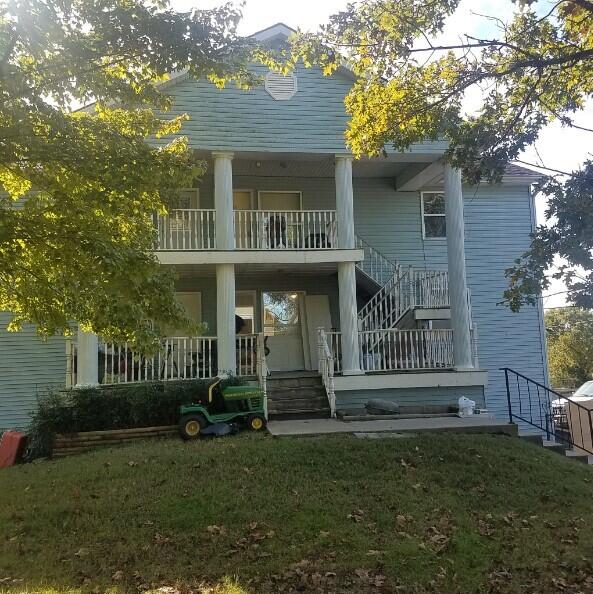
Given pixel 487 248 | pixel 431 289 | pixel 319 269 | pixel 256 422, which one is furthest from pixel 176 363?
pixel 487 248

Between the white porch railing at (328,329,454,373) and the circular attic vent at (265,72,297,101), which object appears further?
the circular attic vent at (265,72,297,101)

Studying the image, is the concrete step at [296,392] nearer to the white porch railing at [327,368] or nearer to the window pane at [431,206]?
the white porch railing at [327,368]

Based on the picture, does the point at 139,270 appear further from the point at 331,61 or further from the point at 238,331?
the point at 238,331

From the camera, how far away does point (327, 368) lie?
1214cm

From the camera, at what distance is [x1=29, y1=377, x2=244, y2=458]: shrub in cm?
1045

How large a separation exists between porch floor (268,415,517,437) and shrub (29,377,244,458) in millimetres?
1868

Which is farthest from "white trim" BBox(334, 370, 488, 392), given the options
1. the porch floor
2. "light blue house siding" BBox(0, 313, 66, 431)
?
"light blue house siding" BBox(0, 313, 66, 431)

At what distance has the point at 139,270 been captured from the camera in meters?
5.92

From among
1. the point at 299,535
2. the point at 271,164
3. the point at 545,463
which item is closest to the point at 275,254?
the point at 271,164

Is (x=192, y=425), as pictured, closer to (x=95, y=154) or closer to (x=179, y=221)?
(x=179, y=221)

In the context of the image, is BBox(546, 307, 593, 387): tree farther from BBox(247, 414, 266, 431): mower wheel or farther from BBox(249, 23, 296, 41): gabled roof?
BBox(247, 414, 266, 431): mower wheel

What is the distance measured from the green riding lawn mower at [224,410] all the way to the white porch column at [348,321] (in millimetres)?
2332

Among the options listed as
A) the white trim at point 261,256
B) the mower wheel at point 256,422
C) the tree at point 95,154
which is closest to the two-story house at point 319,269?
the white trim at point 261,256

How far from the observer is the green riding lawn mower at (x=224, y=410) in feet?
33.2
